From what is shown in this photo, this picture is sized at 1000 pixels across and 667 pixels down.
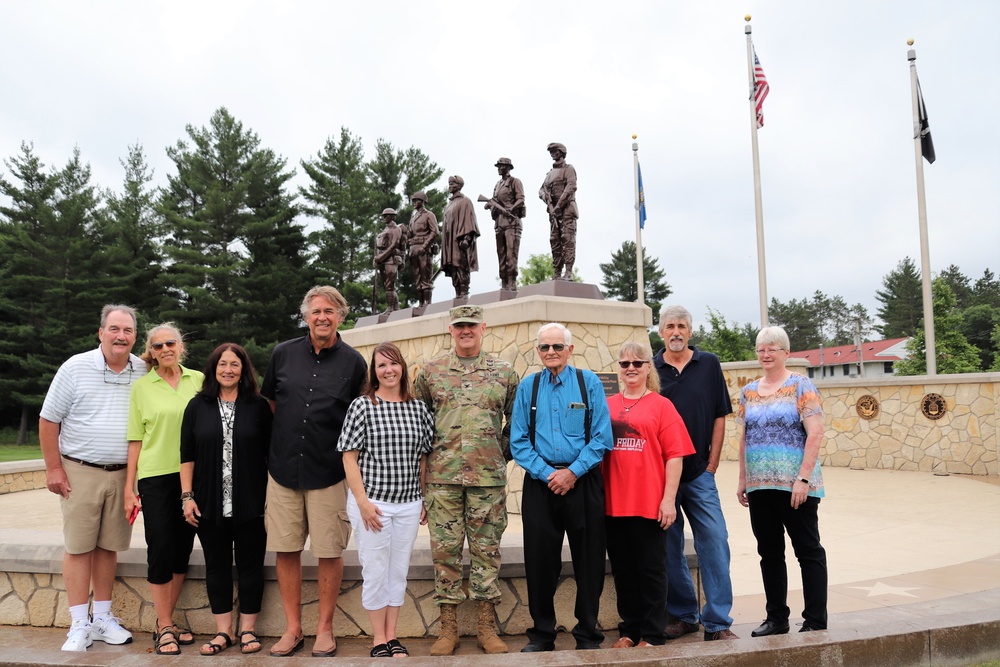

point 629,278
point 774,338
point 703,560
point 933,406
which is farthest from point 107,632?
point 629,278

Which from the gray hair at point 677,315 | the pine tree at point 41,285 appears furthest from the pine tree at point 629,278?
the gray hair at point 677,315

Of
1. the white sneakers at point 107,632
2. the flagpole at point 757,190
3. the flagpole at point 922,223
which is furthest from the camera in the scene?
the flagpole at point 757,190

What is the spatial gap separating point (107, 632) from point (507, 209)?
648cm

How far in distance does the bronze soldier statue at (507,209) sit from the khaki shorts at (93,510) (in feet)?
19.5

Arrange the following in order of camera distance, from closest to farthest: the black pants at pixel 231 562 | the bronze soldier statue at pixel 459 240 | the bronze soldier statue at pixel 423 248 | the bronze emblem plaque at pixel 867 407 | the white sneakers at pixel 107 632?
the black pants at pixel 231 562 → the white sneakers at pixel 107 632 → the bronze soldier statue at pixel 459 240 → the bronze soldier statue at pixel 423 248 → the bronze emblem plaque at pixel 867 407

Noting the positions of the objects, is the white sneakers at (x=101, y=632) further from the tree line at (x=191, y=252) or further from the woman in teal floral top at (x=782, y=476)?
the tree line at (x=191, y=252)

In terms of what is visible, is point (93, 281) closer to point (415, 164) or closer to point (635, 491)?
point (415, 164)

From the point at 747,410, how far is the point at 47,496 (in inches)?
408

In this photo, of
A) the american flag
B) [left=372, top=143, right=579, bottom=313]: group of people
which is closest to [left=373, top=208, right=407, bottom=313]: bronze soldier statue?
[left=372, top=143, right=579, bottom=313]: group of people

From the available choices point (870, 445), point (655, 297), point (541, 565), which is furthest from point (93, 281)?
point (655, 297)

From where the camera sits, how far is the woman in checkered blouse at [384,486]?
10.5 ft

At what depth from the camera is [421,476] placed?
131 inches

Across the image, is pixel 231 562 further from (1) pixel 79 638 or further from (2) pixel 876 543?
(2) pixel 876 543

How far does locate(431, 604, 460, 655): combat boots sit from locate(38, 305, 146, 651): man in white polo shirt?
5.20 ft
